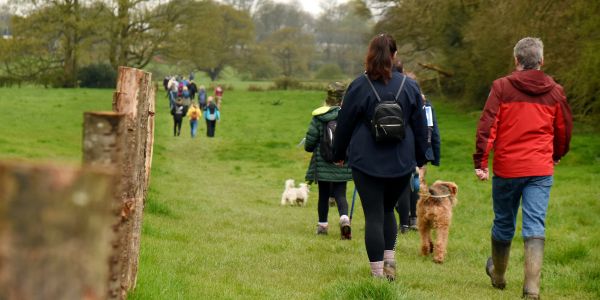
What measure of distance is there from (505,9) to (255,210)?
12873mm

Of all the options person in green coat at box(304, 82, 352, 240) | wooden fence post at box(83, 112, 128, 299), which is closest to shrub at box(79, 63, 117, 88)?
person in green coat at box(304, 82, 352, 240)

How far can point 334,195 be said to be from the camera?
36.1 ft

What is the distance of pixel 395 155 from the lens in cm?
712

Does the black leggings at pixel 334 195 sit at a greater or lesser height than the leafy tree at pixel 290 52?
lesser

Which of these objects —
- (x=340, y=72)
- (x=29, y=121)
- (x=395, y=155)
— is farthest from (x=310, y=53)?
(x=395, y=155)

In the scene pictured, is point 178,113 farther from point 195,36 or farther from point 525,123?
point 195,36

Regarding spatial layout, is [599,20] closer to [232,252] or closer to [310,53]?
[232,252]

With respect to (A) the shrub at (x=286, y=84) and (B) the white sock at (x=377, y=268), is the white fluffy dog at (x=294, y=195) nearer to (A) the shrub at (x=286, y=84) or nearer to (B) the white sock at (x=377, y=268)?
(B) the white sock at (x=377, y=268)

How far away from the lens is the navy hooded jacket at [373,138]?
7117 millimetres

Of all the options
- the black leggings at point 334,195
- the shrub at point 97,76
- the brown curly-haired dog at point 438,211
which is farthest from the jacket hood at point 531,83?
the shrub at point 97,76

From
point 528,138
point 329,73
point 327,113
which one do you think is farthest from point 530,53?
point 329,73

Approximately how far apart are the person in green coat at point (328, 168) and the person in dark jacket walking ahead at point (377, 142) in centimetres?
293

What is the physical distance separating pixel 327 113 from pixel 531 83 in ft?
11.5

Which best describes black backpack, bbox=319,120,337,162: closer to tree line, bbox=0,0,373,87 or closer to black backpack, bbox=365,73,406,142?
black backpack, bbox=365,73,406,142
